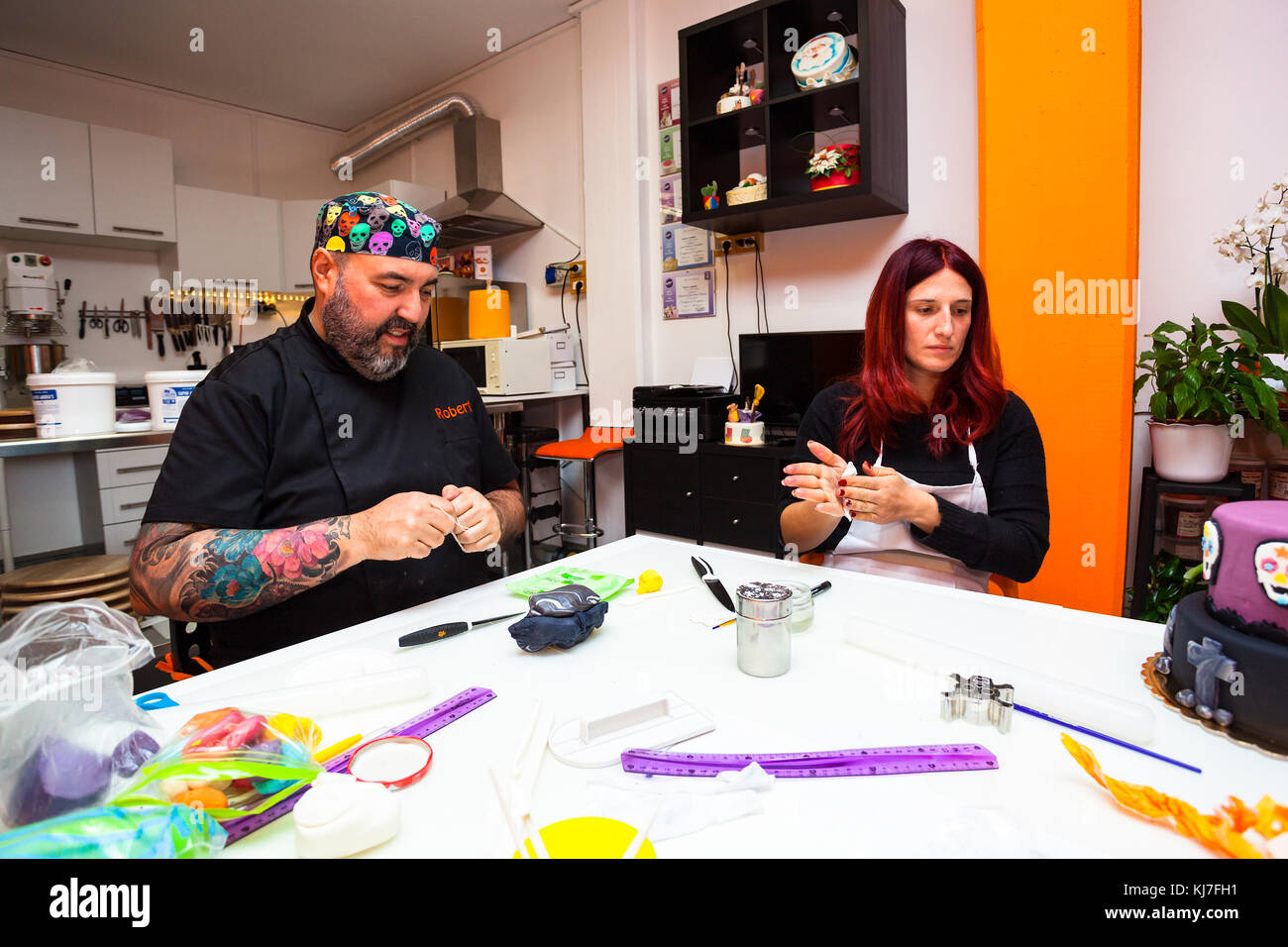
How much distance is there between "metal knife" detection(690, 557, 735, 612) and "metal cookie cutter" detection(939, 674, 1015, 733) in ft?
1.38

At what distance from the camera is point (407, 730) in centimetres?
79

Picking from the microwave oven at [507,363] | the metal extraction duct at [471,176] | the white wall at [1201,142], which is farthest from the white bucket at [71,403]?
the white wall at [1201,142]

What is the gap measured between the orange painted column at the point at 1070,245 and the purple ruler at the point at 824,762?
6.50 feet

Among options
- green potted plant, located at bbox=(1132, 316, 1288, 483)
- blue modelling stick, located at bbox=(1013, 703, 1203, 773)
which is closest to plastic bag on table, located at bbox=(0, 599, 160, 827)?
blue modelling stick, located at bbox=(1013, 703, 1203, 773)

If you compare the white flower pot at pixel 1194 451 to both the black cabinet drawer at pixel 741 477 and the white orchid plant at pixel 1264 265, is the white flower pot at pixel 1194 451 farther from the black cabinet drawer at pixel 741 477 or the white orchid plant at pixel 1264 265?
the black cabinet drawer at pixel 741 477

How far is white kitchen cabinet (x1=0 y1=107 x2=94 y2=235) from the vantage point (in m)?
4.05

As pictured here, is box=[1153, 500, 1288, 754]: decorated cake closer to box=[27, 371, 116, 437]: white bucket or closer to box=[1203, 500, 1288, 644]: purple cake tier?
box=[1203, 500, 1288, 644]: purple cake tier

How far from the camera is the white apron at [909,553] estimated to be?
5.02 ft

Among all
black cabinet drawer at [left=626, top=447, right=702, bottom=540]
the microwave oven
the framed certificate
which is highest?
the framed certificate

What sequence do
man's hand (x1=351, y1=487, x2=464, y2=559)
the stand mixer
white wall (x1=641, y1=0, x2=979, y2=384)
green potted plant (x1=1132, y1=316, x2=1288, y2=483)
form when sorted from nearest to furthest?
man's hand (x1=351, y1=487, x2=464, y2=559), green potted plant (x1=1132, y1=316, x2=1288, y2=483), white wall (x1=641, y1=0, x2=979, y2=384), the stand mixer

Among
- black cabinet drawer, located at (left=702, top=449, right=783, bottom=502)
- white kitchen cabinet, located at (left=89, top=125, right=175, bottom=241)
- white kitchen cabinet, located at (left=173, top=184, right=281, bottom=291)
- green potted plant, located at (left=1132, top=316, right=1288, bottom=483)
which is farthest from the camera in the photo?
white kitchen cabinet, located at (left=173, top=184, right=281, bottom=291)

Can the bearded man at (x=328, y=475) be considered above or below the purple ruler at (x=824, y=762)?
above
